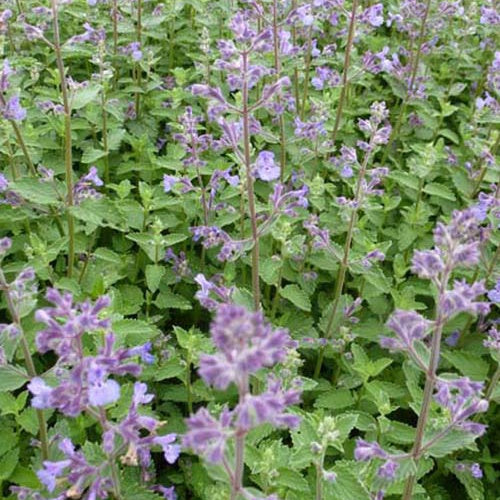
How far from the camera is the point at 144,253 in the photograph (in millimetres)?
5453

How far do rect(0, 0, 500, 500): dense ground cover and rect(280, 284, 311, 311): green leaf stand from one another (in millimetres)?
24

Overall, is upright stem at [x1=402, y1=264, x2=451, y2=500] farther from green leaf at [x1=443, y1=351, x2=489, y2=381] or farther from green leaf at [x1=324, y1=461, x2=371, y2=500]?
green leaf at [x1=443, y1=351, x2=489, y2=381]

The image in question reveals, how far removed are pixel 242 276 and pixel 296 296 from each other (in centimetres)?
68

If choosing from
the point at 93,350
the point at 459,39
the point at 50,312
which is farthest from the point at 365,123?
the point at 459,39

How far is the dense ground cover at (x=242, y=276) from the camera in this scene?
292 centimetres

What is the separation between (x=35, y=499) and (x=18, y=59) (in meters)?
4.01

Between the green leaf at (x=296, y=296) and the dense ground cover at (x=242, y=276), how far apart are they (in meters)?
0.02

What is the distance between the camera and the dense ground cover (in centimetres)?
292

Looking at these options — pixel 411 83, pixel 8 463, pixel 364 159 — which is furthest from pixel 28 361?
pixel 411 83

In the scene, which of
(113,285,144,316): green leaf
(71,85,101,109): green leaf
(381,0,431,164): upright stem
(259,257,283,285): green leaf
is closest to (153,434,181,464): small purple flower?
(113,285,144,316): green leaf

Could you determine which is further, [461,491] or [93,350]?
[461,491]

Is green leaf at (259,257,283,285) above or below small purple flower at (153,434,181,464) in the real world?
below

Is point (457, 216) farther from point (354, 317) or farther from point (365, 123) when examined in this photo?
Answer: point (354, 317)

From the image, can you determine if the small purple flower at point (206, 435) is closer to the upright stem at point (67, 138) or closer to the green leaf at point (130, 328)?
the green leaf at point (130, 328)
